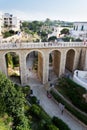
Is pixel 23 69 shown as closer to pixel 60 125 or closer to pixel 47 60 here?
pixel 47 60

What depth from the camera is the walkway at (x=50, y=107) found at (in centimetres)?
2355

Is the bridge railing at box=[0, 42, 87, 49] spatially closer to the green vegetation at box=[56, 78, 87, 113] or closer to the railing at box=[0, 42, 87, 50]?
the railing at box=[0, 42, 87, 50]

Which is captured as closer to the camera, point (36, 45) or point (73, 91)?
point (73, 91)

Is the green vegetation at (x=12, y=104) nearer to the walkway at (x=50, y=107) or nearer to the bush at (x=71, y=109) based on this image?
the walkway at (x=50, y=107)

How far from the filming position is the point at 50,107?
90.1 feet

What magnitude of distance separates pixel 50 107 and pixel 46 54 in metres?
11.3

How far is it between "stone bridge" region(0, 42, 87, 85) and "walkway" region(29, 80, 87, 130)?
215 cm

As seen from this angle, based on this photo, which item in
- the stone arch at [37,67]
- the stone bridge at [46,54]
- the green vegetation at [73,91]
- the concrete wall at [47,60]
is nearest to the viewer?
the green vegetation at [73,91]

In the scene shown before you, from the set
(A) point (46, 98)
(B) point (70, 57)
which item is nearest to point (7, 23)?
(B) point (70, 57)

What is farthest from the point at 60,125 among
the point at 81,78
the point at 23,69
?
the point at 23,69

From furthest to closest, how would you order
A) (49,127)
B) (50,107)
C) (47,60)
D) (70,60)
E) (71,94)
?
1. (70,60)
2. (47,60)
3. (71,94)
4. (50,107)
5. (49,127)

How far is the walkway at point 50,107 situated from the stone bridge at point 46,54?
215cm

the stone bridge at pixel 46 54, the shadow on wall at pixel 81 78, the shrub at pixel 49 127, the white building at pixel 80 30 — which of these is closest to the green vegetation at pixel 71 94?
the shadow on wall at pixel 81 78

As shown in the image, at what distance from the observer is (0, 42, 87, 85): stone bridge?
97.6ft
